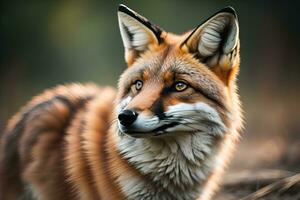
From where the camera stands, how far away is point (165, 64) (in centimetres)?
478

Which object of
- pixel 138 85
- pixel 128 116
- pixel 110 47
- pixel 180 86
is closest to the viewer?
pixel 128 116

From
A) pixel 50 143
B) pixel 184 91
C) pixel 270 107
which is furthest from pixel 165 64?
pixel 270 107

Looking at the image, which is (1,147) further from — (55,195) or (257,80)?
(257,80)

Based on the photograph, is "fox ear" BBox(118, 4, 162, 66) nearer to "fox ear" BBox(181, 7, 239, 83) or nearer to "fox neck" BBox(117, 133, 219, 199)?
"fox ear" BBox(181, 7, 239, 83)

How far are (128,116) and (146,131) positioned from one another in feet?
0.65

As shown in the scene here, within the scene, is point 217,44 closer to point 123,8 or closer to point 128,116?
point 123,8

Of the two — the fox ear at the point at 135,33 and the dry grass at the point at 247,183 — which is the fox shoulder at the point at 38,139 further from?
the dry grass at the point at 247,183

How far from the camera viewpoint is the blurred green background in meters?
13.4

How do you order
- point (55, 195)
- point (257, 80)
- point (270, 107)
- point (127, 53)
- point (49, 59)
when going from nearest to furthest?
1. point (55, 195)
2. point (127, 53)
3. point (270, 107)
4. point (257, 80)
5. point (49, 59)

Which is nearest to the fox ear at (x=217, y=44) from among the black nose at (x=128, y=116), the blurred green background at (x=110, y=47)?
the black nose at (x=128, y=116)

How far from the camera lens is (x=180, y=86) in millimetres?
4629

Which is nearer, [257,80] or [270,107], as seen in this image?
[270,107]

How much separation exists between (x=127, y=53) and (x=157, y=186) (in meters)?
1.32

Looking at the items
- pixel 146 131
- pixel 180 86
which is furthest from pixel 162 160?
pixel 180 86
